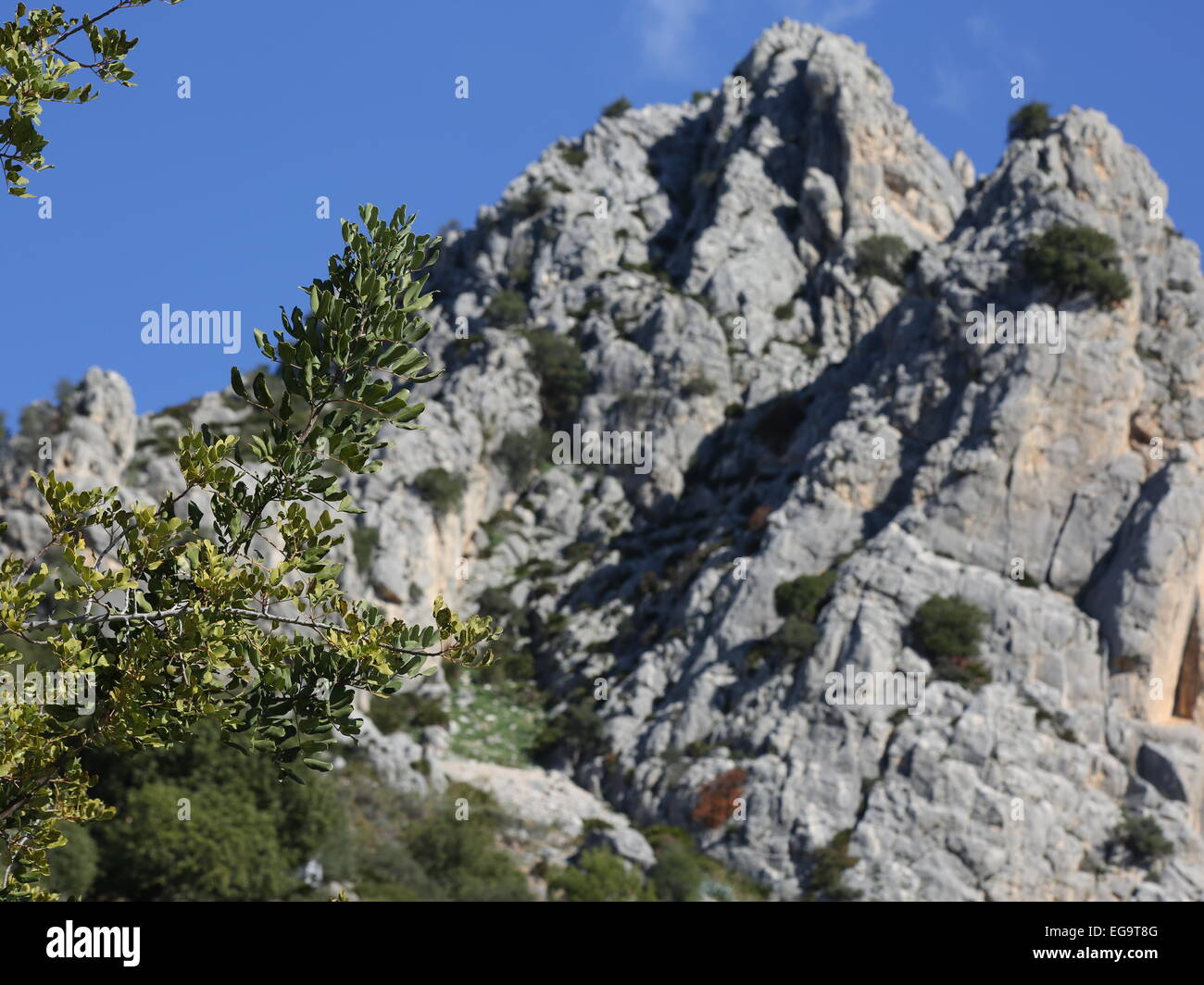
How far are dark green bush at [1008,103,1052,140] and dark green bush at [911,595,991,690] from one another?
113 feet

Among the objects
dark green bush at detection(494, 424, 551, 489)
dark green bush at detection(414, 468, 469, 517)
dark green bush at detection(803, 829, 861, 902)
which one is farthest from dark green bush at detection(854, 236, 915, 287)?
dark green bush at detection(803, 829, 861, 902)

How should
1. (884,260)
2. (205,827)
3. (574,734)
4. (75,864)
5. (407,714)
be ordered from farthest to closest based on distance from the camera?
(884,260), (574,734), (407,714), (205,827), (75,864)

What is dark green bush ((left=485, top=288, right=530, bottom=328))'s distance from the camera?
81500mm

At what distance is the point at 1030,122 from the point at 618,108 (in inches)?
1512

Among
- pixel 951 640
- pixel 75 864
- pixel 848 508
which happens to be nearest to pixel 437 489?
pixel 848 508

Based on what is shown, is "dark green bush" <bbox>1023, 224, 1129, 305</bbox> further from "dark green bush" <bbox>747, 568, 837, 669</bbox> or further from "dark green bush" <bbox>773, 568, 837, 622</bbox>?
"dark green bush" <bbox>773, 568, 837, 622</bbox>

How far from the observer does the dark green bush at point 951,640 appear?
4969 centimetres

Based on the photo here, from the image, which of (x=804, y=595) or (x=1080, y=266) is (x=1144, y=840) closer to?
(x=804, y=595)

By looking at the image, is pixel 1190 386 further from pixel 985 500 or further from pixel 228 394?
pixel 228 394

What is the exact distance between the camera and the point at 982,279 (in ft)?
201

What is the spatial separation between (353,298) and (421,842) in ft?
120

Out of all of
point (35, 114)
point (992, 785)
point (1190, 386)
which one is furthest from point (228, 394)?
point (35, 114)

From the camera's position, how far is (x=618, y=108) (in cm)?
10069

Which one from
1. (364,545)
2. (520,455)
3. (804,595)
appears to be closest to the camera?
(804,595)
